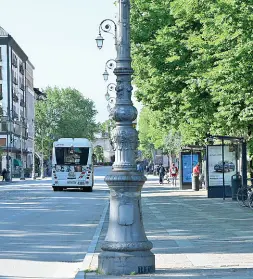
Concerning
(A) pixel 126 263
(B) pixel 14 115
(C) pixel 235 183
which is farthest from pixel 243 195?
(B) pixel 14 115

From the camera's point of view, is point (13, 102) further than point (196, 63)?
Yes

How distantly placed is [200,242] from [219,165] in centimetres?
2028

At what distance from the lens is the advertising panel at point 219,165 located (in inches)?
1407

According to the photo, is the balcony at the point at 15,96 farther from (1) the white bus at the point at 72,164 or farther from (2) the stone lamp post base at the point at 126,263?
(2) the stone lamp post base at the point at 126,263

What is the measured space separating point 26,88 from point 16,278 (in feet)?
438

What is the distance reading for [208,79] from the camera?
29.3 metres

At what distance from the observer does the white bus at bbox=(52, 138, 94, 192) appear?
165 feet

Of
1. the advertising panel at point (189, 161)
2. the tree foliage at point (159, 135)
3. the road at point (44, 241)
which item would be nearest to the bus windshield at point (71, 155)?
the tree foliage at point (159, 135)

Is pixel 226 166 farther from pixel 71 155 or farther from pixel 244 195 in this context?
pixel 71 155

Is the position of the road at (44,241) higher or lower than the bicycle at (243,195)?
lower

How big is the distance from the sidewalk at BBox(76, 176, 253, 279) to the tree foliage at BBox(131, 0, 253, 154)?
4421 millimetres

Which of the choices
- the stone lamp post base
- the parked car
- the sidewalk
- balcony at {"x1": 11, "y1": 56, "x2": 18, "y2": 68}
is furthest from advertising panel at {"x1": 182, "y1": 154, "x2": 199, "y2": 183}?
balcony at {"x1": 11, "y1": 56, "x2": 18, "y2": 68}

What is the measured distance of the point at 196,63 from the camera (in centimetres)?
3136

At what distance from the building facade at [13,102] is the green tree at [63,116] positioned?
55.5ft
